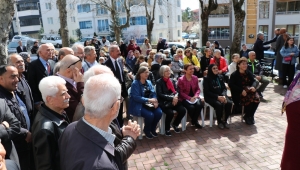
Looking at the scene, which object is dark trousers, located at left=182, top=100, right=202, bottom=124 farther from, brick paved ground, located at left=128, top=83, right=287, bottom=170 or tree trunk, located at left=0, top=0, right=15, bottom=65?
tree trunk, located at left=0, top=0, right=15, bottom=65

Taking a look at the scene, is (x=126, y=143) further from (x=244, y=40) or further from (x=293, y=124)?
(x=244, y=40)

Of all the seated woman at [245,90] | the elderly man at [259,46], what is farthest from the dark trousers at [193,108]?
the elderly man at [259,46]

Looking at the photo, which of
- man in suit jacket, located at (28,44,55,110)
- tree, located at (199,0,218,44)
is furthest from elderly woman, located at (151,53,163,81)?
tree, located at (199,0,218,44)

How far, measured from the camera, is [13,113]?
2910 millimetres

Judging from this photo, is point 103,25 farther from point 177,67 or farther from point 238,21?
point 177,67

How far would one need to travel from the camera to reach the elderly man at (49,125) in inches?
80.6

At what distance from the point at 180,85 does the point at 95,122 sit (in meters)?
3.91

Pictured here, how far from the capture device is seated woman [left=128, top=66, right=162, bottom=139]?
4875mm

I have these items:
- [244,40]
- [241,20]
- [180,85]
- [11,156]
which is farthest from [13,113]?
[244,40]

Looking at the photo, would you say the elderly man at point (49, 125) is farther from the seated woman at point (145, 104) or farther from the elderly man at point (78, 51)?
the seated woman at point (145, 104)

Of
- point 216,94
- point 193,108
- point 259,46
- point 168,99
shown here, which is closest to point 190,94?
point 193,108

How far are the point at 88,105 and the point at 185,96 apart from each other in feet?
12.8

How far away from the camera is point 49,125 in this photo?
2.14m

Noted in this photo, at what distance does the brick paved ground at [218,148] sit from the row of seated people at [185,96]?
0.25 metres
